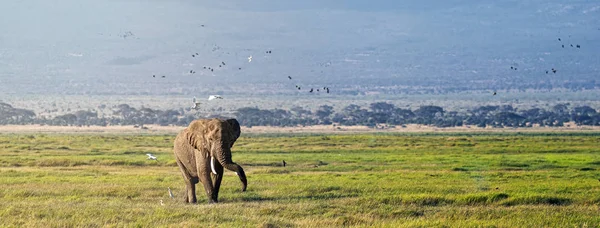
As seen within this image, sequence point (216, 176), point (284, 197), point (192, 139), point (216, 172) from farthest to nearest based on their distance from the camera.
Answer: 1. point (284, 197)
2. point (192, 139)
3. point (216, 176)
4. point (216, 172)

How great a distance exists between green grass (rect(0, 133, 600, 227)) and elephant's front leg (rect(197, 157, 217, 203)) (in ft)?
1.45

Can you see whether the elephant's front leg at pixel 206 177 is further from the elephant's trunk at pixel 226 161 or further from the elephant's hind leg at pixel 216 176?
the elephant's trunk at pixel 226 161

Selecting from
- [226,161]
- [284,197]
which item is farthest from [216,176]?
[284,197]

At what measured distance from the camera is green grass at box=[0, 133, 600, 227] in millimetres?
17891

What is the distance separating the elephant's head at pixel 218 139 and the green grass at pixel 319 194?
31.1 inches

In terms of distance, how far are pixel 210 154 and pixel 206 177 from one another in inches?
19.1

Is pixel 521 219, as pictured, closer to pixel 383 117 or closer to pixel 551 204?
pixel 551 204

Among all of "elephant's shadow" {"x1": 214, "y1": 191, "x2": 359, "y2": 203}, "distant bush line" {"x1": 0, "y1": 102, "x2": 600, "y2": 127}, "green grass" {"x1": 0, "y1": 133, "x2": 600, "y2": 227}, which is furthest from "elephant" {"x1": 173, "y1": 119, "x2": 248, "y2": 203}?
"distant bush line" {"x1": 0, "y1": 102, "x2": 600, "y2": 127}

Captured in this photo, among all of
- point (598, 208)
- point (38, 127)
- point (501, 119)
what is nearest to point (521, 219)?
point (598, 208)

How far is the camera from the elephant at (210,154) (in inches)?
829

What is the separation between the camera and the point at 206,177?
70.5 ft

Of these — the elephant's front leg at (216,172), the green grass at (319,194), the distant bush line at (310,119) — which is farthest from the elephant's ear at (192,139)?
the distant bush line at (310,119)

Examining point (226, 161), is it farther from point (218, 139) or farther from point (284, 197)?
point (284, 197)

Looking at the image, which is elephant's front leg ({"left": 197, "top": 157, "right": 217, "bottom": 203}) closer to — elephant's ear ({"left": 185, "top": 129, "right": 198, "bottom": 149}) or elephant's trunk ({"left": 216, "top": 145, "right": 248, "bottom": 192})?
elephant's ear ({"left": 185, "top": 129, "right": 198, "bottom": 149})
